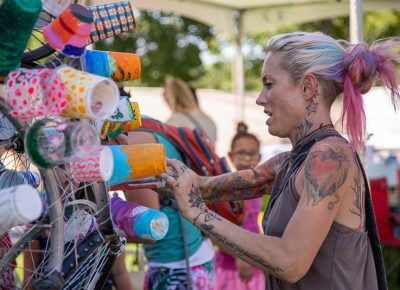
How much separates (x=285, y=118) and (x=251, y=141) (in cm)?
242

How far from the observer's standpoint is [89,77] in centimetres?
124

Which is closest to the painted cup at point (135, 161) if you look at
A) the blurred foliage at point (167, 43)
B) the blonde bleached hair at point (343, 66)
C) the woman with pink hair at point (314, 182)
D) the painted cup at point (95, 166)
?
the painted cup at point (95, 166)

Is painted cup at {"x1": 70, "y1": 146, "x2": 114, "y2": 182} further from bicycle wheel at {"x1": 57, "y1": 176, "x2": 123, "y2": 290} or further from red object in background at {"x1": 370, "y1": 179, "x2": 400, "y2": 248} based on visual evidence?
red object in background at {"x1": 370, "y1": 179, "x2": 400, "y2": 248}

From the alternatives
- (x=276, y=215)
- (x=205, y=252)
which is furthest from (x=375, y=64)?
(x=205, y=252)

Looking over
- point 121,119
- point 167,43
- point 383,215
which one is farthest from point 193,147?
point 167,43

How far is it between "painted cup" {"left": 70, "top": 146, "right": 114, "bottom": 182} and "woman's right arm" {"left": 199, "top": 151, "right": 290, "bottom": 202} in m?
0.88

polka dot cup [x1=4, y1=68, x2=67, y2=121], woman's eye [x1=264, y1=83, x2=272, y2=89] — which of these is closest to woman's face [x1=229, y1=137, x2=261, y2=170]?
woman's eye [x1=264, y1=83, x2=272, y2=89]

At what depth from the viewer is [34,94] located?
3.94 feet

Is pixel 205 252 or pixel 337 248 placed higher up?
pixel 337 248

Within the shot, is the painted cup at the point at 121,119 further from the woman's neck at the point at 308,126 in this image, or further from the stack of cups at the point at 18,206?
the woman's neck at the point at 308,126

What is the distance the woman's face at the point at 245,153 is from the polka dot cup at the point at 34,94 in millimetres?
3023

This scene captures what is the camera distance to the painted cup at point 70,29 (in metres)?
1.27

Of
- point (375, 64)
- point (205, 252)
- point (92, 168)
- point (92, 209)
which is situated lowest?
point (205, 252)

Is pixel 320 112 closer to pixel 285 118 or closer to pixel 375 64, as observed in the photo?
pixel 285 118
